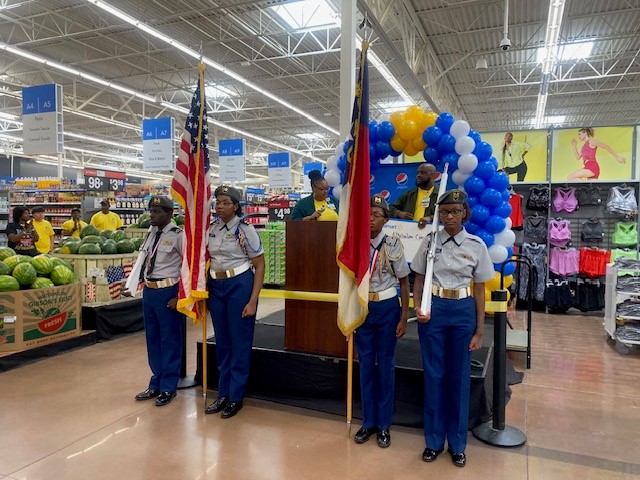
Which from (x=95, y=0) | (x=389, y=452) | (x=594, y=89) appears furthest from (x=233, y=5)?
(x=594, y=89)

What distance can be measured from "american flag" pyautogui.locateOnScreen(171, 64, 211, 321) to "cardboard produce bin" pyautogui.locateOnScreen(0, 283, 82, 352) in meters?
2.47

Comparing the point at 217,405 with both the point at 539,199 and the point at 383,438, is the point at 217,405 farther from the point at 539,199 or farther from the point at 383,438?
the point at 539,199

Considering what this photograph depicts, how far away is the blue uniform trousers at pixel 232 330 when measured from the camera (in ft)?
12.2

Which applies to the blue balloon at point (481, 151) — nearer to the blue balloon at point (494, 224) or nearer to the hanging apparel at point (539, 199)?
the blue balloon at point (494, 224)

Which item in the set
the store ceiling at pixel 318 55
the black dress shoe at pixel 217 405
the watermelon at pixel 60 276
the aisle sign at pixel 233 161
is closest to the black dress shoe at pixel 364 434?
the black dress shoe at pixel 217 405

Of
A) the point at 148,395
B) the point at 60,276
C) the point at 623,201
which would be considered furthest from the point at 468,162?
the point at 623,201

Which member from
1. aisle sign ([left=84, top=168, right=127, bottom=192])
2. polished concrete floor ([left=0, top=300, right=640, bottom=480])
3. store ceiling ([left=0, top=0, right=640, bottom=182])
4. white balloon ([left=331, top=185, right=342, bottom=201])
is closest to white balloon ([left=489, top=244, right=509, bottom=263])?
polished concrete floor ([left=0, top=300, right=640, bottom=480])

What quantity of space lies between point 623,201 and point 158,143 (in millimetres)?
10873

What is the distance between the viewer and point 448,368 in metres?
3.00

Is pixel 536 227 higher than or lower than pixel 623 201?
lower

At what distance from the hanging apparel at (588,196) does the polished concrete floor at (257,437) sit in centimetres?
434

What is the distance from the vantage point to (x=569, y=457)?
3.13m

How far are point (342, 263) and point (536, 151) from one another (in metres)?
6.78

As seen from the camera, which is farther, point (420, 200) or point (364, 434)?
point (420, 200)
